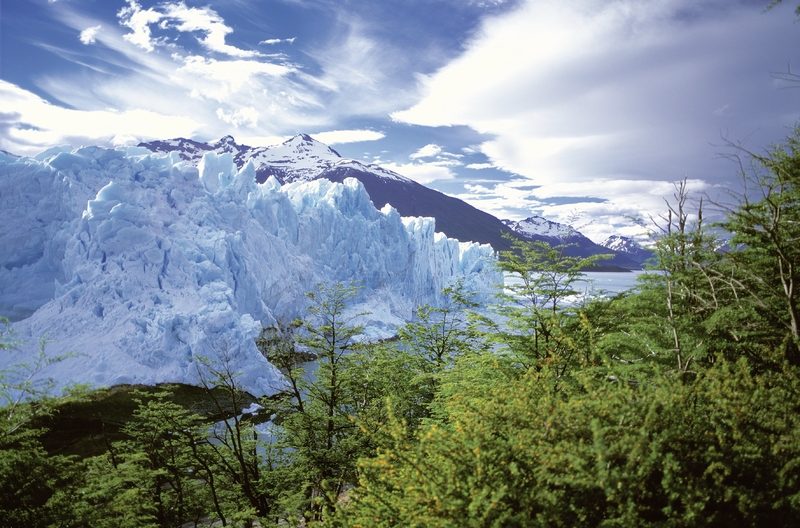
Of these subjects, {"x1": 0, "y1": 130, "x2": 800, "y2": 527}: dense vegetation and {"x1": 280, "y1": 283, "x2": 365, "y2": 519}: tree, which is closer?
{"x1": 0, "y1": 130, "x2": 800, "y2": 527}: dense vegetation

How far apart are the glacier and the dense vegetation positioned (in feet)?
46.0

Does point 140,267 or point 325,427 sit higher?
point 140,267

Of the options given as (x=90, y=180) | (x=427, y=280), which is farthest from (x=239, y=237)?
(x=427, y=280)

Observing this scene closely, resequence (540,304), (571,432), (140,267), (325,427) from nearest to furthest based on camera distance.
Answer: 1. (571,432)
2. (540,304)
3. (325,427)
4. (140,267)

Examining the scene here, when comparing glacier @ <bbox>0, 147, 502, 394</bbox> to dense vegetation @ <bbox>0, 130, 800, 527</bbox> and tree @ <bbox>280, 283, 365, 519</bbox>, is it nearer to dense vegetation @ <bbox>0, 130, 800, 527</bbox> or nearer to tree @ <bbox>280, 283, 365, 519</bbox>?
tree @ <bbox>280, 283, 365, 519</bbox>

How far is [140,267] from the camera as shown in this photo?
37.3m

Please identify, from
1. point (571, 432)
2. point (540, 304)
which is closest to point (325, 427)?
point (540, 304)

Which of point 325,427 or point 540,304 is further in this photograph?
point 325,427

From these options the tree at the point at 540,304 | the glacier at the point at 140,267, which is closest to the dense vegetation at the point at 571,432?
the tree at the point at 540,304

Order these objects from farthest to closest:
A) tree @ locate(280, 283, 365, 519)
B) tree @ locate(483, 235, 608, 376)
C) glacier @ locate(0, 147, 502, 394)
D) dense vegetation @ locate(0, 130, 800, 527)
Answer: glacier @ locate(0, 147, 502, 394)
tree @ locate(280, 283, 365, 519)
tree @ locate(483, 235, 608, 376)
dense vegetation @ locate(0, 130, 800, 527)

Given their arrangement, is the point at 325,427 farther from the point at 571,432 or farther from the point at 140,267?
the point at 140,267

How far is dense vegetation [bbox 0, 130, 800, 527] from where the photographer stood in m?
4.39

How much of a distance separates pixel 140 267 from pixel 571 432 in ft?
132

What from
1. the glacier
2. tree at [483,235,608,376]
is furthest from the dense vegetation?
the glacier
